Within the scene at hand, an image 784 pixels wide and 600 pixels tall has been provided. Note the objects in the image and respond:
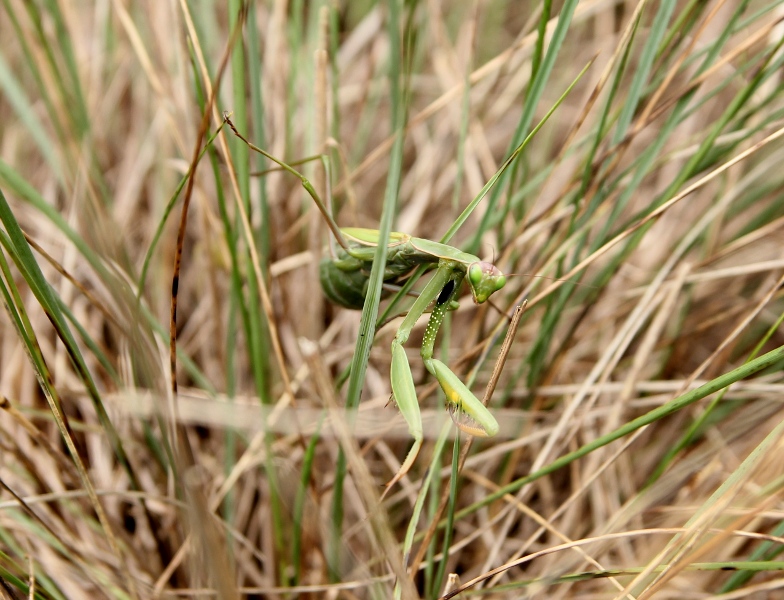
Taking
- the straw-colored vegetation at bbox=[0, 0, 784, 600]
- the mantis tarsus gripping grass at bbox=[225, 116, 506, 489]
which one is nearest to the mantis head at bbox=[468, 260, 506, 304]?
the mantis tarsus gripping grass at bbox=[225, 116, 506, 489]

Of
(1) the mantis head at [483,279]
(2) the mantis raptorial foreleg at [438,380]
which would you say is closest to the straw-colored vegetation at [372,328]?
(2) the mantis raptorial foreleg at [438,380]

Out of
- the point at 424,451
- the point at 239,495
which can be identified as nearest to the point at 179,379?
the point at 239,495

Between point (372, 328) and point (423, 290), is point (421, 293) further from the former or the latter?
point (372, 328)

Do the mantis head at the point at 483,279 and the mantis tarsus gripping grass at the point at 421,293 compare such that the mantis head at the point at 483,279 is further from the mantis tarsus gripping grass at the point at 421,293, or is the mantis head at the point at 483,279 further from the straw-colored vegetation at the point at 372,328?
the straw-colored vegetation at the point at 372,328

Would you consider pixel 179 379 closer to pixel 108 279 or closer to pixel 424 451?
pixel 424 451

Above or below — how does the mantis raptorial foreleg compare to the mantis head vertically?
below

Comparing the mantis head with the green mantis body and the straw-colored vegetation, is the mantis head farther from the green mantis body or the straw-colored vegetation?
the straw-colored vegetation

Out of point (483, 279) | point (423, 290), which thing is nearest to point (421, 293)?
point (423, 290)
